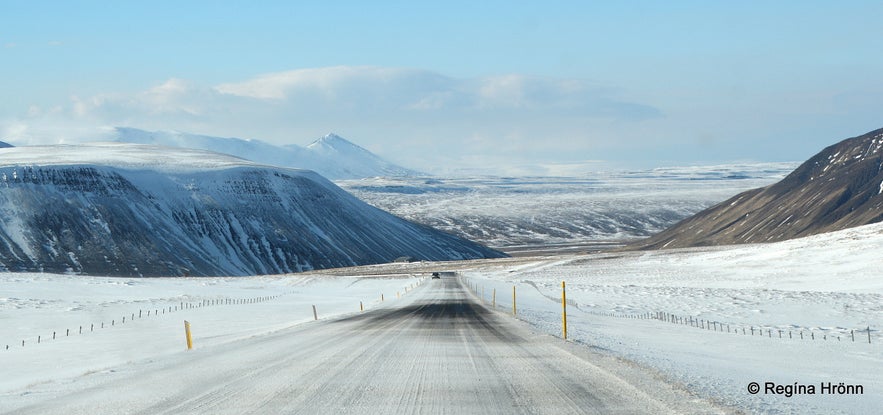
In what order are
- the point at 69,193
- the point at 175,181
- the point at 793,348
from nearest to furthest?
the point at 793,348, the point at 69,193, the point at 175,181

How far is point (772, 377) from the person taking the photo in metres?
13.6

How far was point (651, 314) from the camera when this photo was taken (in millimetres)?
38844

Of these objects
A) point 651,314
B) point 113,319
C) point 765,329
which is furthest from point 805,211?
point 113,319

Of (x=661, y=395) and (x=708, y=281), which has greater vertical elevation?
(x=661, y=395)

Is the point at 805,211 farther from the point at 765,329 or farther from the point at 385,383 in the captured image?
the point at 385,383

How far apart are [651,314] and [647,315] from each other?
75 centimetres

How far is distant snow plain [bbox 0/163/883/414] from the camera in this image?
45.9ft

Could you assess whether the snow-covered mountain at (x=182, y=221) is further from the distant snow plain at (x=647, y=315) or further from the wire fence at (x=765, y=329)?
the wire fence at (x=765, y=329)

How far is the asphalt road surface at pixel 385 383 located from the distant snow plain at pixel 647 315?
77 centimetres

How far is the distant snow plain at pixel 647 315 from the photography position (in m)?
14.0

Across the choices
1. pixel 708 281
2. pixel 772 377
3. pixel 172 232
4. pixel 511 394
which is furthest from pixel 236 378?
pixel 172 232

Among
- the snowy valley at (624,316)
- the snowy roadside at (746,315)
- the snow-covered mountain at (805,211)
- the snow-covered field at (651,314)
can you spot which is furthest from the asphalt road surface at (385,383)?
the snow-covered mountain at (805,211)

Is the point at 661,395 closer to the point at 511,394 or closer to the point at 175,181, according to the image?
the point at 511,394

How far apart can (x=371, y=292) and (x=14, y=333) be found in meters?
37.5
